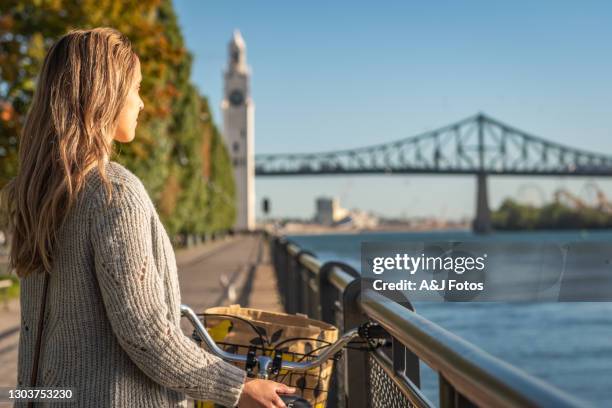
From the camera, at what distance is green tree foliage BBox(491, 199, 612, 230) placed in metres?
80.2

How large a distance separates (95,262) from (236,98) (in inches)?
5750

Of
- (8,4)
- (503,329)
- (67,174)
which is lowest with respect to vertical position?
(503,329)

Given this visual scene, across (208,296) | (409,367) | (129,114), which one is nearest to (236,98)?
(208,296)

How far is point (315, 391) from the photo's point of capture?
2.40 m

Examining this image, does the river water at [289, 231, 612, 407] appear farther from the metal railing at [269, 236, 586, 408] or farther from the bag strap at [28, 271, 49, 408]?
the bag strap at [28, 271, 49, 408]

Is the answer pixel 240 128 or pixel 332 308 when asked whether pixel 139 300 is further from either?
pixel 240 128

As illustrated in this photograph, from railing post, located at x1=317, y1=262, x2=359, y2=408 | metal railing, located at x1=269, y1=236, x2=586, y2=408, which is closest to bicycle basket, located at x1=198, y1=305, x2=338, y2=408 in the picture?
metal railing, located at x1=269, y1=236, x2=586, y2=408

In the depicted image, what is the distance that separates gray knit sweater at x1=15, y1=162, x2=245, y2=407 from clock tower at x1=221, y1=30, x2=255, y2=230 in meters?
123

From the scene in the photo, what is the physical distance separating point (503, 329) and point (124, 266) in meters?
23.3

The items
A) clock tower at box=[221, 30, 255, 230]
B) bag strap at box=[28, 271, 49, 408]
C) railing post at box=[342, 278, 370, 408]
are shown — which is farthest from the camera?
clock tower at box=[221, 30, 255, 230]

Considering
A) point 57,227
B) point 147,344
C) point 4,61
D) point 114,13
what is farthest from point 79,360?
point 114,13

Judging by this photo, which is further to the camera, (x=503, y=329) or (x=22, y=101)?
(x=503, y=329)

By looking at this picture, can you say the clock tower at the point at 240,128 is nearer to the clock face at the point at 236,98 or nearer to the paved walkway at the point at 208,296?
the clock face at the point at 236,98

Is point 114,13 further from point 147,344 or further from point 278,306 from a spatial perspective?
point 147,344
